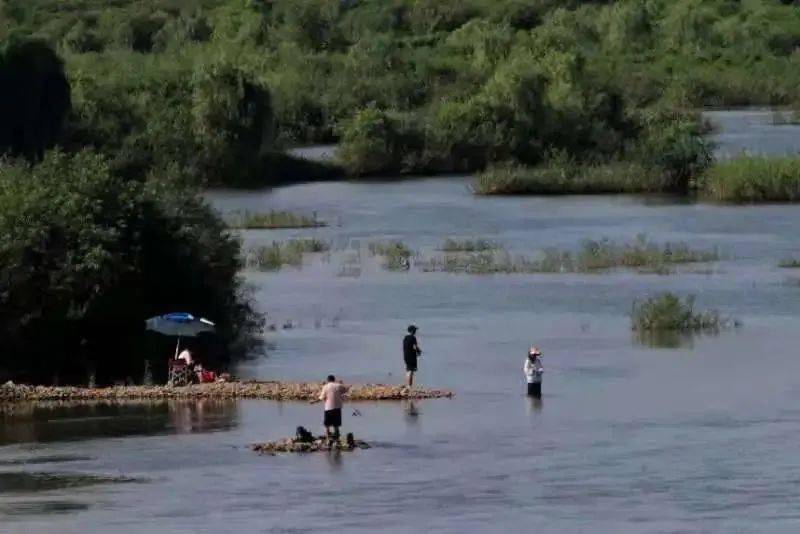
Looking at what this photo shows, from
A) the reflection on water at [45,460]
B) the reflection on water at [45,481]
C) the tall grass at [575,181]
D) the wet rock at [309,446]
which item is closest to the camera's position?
the reflection on water at [45,481]

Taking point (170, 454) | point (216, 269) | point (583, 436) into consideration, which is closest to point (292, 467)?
point (170, 454)

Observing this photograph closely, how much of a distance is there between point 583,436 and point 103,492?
305 inches

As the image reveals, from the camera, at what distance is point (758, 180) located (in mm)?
74062

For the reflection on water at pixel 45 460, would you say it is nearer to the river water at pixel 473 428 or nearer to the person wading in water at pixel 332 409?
the river water at pixel 473 428

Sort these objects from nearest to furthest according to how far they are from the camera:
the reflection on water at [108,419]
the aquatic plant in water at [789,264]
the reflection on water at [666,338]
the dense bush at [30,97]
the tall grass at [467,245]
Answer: the reflection on water at [108,419] < the reflection on water at [666,338] < the aquatic plant in water at [789,264] < the tall grass at [467,245] < the dense bush at [30,97]

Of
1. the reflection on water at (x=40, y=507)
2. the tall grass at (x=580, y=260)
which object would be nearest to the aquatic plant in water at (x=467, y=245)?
the tall grass at (x=580, y=260)

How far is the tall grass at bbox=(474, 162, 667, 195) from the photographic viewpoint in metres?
80.8

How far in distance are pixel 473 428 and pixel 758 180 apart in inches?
1592

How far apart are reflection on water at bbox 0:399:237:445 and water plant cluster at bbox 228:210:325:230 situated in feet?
105

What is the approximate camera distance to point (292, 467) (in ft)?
106

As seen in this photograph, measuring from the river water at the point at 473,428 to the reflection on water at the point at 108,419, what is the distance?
0.07 meters

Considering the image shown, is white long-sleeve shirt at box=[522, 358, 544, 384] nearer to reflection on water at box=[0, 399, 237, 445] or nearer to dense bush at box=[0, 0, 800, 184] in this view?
reflection on water at box=[0, 399, 237, 445]

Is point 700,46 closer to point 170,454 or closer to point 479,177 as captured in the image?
point 479,177

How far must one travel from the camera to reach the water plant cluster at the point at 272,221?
70.9m
